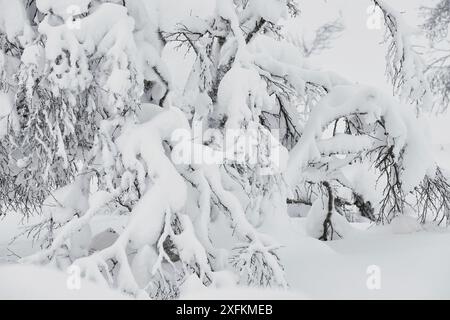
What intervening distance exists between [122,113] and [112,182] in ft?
1.95

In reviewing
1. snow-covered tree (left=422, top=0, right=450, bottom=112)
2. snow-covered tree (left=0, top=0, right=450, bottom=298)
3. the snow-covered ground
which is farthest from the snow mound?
snow-covered tree (left=422, top=0, right=450, bottom=112)

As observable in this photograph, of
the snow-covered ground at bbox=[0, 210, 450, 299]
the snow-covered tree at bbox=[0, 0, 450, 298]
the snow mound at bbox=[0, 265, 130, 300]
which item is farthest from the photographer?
the snow-covered tree at bbox=[0, 0, 450, 298]

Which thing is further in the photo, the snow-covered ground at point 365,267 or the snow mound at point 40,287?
the snow-covered ground at point 365,267

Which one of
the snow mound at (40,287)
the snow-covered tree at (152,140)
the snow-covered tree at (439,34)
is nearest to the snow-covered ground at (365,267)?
the snow mound at (40,287)

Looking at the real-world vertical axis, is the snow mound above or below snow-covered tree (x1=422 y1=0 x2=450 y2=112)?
above

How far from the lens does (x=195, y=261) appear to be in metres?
4.58

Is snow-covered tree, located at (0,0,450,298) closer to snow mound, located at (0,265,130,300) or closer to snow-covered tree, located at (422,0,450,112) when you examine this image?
snow mound, located at (0,265,130,300)

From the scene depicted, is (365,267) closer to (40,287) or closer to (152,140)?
(152,140)

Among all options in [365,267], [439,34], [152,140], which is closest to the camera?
[152,140]

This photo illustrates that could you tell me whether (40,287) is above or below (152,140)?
below

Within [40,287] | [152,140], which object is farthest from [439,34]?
[40,287]

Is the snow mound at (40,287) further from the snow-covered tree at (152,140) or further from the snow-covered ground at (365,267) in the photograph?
the snow-covered tree at (152,140)

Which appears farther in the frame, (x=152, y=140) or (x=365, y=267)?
(x=365, y=267)
